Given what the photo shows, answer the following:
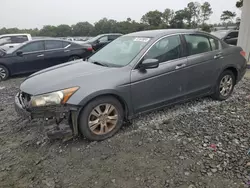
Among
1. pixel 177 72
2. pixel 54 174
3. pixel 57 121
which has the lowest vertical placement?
pixel 54 174

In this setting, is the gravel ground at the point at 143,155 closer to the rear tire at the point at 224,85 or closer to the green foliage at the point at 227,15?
the rear tire at the point at 224,85

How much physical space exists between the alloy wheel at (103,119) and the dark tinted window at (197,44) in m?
1.74

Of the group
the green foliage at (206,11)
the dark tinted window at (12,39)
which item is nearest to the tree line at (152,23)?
the green foliage at (206,11)

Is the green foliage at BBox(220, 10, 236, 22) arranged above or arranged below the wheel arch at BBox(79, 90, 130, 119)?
above

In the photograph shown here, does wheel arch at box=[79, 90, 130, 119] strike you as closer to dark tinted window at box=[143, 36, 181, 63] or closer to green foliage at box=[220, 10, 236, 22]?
dark tinted window at box=[143, 36, 181, 63]

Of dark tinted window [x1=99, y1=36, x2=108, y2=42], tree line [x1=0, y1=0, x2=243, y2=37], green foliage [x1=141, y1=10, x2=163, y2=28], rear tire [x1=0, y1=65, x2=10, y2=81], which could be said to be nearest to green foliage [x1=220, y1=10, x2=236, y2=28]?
tree line [x1=0, y1=0, x2=243, y2=37]

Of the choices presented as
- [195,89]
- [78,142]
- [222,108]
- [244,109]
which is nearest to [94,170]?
[78,142]

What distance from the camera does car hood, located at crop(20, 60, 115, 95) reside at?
2.79 metres

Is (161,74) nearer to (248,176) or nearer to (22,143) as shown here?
(248,176)

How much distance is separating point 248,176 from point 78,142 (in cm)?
212

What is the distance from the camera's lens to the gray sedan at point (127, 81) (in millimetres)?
2756

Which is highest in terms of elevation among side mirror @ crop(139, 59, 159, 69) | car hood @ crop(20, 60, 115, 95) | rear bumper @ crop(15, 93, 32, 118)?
side mirror @ crop(139, 59, 159, 69)

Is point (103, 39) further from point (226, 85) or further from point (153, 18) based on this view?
point (153, 18)

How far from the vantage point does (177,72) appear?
3516mm
